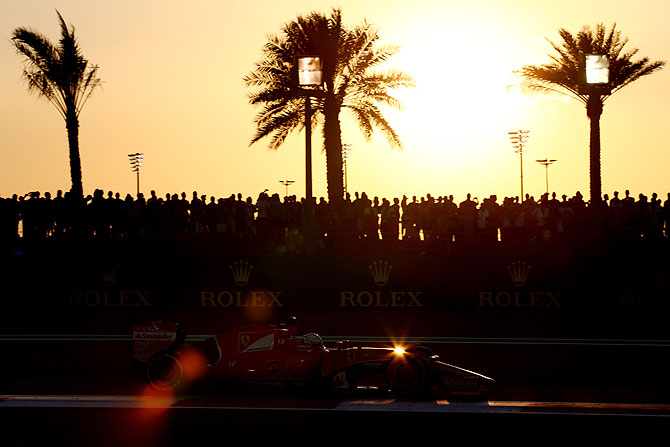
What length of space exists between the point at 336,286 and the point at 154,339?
33.9 feet

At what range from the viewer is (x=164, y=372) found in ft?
36.6

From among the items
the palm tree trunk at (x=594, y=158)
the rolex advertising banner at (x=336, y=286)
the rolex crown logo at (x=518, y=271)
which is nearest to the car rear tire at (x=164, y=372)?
the rolex advertising banner at (x=336, y=286)

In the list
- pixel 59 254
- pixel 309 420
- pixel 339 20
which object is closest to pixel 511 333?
pixel 309 420

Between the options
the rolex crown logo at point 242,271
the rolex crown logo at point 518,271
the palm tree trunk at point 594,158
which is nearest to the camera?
the rolex crown logo at point 518,271

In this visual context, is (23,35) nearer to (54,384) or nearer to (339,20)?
(339,20)

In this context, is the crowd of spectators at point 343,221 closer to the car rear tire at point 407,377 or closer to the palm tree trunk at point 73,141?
the palm tree trunk at point 73,141

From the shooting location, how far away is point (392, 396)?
10875mm

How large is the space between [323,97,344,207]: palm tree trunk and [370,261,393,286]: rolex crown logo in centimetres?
1081

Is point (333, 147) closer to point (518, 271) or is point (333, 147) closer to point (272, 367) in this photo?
point (518, 271)

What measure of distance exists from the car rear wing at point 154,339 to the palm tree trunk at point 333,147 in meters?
20.9

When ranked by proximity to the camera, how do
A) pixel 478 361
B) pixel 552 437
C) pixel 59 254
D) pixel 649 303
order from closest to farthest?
pixel 552 437 → pixel 478 361 → pixel 649 303 → pixel 59 254

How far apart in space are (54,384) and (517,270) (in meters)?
12.0

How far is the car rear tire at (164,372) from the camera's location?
36.4 ft

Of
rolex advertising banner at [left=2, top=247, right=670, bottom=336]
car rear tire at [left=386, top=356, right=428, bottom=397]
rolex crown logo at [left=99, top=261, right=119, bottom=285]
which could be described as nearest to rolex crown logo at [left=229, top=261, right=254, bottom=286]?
rolex advertising banner at [left=2, top=247, right=670, bottom=336]
